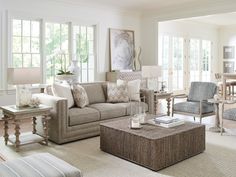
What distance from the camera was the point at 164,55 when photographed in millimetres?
9688

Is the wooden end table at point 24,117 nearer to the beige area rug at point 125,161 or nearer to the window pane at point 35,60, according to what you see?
the beige area rug at point 125,161

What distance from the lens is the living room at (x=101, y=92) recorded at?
3.38 metres

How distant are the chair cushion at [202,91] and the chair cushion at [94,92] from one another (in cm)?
192

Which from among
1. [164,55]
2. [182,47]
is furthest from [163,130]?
[182,47]

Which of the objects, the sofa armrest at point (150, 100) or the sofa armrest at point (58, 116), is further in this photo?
the sofa armrest at point (150, 100)

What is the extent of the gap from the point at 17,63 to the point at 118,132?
3.57 m

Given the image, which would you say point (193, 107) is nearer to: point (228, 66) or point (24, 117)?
point (24, 117)

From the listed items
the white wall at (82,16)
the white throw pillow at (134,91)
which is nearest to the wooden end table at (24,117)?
the white throw pillow at (134,91)

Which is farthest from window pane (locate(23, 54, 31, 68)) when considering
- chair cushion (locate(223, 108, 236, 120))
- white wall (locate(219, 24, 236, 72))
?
white wall (locate(219, 24, 236, 72))

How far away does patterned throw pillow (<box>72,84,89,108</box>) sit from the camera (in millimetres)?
4816

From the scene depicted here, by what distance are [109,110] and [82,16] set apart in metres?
3.35

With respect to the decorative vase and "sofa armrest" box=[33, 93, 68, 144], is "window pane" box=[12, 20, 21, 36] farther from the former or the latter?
the decorative vase

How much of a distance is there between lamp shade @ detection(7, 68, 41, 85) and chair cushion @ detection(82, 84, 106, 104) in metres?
1.27

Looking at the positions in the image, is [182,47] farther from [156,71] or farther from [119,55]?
[156,71]
